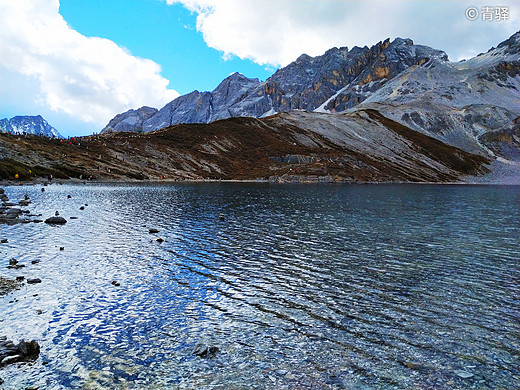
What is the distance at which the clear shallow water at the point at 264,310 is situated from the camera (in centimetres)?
1333

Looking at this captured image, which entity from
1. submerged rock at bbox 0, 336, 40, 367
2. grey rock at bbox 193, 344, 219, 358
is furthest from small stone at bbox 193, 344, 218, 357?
submerged rock at bbox 0, 336, 40, 367

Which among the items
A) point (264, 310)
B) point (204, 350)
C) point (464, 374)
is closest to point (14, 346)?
point (204, 350)

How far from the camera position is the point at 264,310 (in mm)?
19234

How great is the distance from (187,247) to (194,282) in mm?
10828

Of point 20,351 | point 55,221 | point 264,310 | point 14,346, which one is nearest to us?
point 20,351

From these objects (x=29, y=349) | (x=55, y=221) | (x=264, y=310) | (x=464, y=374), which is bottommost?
(x=464, y=374)

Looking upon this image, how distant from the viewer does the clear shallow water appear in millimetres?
13328

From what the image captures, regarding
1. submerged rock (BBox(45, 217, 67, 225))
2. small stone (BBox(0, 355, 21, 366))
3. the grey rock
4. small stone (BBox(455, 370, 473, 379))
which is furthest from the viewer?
submerged rock (BBox(45, 217, 67, 225))

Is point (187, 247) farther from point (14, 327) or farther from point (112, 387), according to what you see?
point (112, 387)

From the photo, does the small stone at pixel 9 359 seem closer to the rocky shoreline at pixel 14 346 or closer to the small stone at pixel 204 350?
the rocky shoreline at pixel 14 346

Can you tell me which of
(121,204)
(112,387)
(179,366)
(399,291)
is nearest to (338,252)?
(399,291)

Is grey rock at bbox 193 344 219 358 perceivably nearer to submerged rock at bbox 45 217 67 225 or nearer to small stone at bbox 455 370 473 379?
small stone at bbox 455 370 473 379

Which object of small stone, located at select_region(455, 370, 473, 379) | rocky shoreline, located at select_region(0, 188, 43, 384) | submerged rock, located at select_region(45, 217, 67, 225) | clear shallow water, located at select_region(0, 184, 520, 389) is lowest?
small stone, located at select_region(455, 370, 473, 379)

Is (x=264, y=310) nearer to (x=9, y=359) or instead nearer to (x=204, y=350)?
(x=204, y=350)
